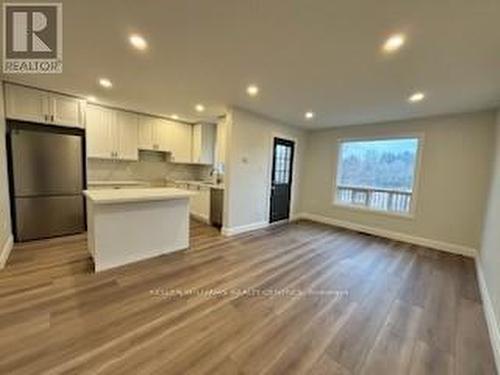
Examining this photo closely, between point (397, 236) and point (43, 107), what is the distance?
6801mm

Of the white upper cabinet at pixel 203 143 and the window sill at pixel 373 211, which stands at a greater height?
the white upper cabinet at pixel 203 143

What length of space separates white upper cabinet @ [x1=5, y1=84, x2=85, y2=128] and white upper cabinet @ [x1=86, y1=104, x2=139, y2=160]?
0.33 metres

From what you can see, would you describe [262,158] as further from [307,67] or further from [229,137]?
[307,67]

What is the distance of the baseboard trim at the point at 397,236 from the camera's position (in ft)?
13.3

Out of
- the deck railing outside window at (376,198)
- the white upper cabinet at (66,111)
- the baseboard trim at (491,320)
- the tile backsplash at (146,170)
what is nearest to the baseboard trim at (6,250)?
the tile backsplash at (146,170)

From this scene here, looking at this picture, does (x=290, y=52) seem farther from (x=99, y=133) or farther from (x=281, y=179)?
(x=99, y=133)

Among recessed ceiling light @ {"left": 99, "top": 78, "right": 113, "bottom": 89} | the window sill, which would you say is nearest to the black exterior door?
the window sill

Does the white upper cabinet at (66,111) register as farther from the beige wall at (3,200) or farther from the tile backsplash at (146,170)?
the tile backsplash at (146,170)

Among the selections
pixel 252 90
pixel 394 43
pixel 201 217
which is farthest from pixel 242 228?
pixel 394 43

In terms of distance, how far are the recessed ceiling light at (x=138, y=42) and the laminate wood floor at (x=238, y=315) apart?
2.46 metres

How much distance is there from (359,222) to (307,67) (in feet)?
13.0

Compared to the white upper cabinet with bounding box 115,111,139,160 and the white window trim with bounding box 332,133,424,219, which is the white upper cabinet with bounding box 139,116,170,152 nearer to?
the white upper cabinet with bounding box 115,111,139,160

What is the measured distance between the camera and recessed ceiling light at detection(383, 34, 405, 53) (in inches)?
74.8

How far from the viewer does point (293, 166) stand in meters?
5.95
